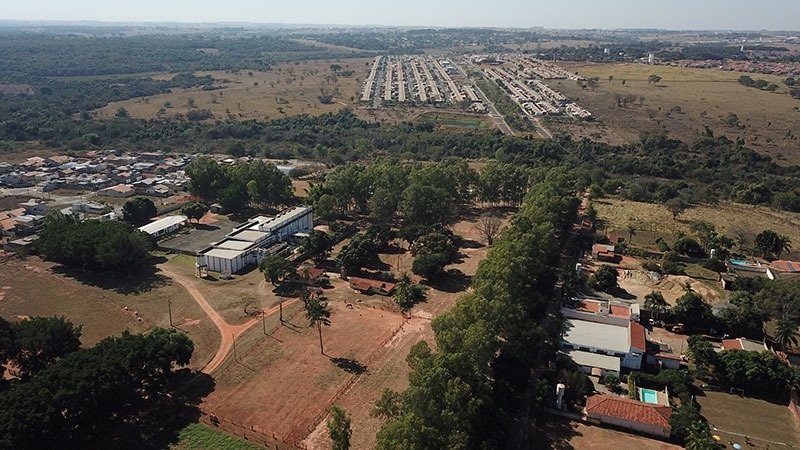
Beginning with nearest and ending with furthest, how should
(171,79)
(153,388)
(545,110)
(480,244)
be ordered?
(153,388) → (480,244) → (545,110) → (171,79)

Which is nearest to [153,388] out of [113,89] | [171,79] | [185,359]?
[185,359]

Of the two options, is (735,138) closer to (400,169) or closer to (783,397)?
(400,169)

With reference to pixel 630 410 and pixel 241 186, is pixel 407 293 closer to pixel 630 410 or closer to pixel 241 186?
pixel 630 410

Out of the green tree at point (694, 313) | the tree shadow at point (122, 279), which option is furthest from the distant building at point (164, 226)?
the green tree at point (694, 313)

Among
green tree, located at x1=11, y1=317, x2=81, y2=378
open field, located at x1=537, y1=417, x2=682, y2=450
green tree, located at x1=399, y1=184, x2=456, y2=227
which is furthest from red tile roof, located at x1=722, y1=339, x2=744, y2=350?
green tree, located at x1=11, y1=317, x2=81, y2=378

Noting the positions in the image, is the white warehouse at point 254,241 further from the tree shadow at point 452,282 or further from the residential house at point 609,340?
the residential house at point 609,340

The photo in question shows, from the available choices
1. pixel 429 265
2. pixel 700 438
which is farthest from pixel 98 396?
pixel 700 438
